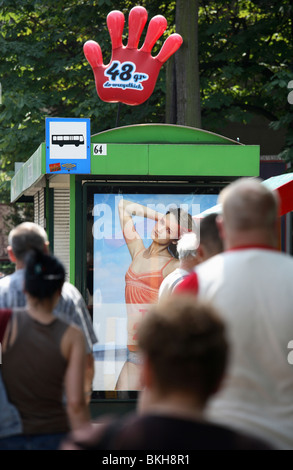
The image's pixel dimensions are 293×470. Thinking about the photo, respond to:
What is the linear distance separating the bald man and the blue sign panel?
514 cm

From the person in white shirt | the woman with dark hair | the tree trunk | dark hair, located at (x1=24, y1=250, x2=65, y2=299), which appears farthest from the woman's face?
the tree trunk

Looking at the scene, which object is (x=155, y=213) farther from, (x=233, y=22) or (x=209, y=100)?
(x=233, y=22)

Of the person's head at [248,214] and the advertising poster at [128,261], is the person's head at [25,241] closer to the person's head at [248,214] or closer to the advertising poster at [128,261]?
the person's head at [248,214]

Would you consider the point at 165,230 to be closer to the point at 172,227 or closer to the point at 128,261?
the point at 172,227

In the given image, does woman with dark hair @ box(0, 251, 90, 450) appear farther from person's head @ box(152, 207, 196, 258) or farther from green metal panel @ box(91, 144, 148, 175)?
person's head @ box(152, 207, 196, 258)

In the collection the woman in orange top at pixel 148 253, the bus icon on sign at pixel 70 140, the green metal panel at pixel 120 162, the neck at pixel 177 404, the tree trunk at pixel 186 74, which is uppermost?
the tree trunk at pixel 186 74

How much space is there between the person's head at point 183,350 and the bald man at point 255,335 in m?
0.81

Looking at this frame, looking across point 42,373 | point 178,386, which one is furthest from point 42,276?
point 178,386

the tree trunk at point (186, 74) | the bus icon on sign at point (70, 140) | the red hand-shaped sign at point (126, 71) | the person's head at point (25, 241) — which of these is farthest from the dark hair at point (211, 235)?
the tree trunk at point (186, 74)

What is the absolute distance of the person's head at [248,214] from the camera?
3084 millimetres

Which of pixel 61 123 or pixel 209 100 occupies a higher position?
pixel 209 100

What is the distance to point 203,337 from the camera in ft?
6.65
